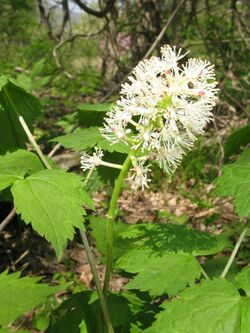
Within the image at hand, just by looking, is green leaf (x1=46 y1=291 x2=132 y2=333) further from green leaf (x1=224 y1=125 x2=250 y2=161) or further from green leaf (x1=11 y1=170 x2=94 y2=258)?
green leaf (x1=224 y1=125 x2=250 y2=161)

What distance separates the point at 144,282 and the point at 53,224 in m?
0.46

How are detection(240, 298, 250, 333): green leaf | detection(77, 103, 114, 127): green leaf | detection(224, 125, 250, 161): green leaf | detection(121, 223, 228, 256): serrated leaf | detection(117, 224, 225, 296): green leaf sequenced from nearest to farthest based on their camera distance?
detection(240, 298, 250, 333): green leaf → detection(117, 224, 225, 296): green leaf → detection(121, 223, 228, 256): serrated leaf → detection(77, 103, 114, 127): green leaf → detection(224, 125, 250, 161): green leaf

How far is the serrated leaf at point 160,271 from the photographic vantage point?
1697mm

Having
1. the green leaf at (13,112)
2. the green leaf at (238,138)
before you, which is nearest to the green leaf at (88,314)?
the green leaf at (13,112)

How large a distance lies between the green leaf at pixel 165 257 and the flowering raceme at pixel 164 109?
37 cm

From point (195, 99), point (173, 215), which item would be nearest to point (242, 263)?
point (173, 215)

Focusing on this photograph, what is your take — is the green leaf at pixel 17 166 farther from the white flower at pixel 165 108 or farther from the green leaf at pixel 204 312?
the green leaf at pixel 204 312

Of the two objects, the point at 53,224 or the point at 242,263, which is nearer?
the point at 53,224

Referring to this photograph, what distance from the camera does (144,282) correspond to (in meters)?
1.74

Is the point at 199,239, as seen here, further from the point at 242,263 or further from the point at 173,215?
the point at 173,215

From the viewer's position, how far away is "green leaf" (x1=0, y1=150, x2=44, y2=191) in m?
1.81

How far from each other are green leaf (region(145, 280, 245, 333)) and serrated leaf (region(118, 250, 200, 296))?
0.06 meters

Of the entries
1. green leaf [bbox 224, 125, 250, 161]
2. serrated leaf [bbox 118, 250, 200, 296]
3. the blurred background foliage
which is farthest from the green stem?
the blurred background foliage

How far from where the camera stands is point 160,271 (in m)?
1.77
